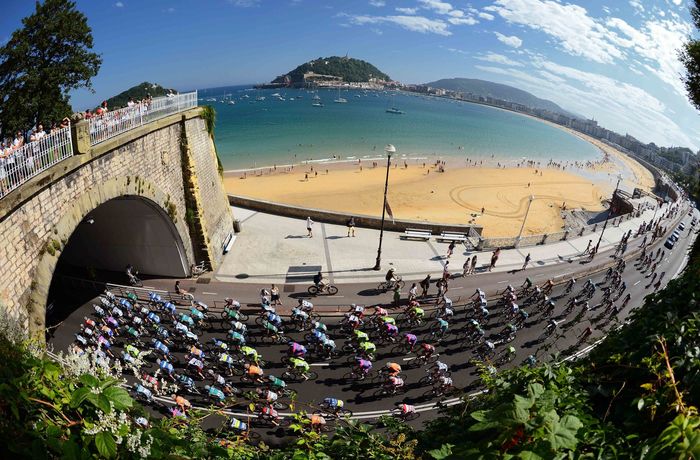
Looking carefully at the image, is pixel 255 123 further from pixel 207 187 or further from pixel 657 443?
pixel 657 443

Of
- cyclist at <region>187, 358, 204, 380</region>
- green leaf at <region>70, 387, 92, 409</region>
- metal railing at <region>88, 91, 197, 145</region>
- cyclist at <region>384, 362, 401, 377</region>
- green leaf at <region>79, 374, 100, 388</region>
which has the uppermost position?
metal railing at <region>88, 91, 197, 145</region>

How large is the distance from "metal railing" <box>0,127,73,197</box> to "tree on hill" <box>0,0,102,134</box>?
8.91 metres

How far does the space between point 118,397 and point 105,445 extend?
0.34 meters

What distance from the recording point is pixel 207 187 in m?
21.7

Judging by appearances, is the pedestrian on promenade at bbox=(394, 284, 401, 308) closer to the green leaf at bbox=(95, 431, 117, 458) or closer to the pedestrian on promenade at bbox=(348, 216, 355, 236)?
the pedestrian on promenade at bbox=(348, 216, 355, 236)

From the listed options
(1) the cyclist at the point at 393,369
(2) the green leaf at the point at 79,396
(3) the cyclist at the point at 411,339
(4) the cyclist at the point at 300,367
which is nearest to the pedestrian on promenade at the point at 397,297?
(3) the cyclist at the point at 411,339

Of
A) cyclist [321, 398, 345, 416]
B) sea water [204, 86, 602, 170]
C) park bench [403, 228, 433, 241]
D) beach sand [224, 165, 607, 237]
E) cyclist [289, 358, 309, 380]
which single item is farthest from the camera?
sea water [204, 86, 602, 170]

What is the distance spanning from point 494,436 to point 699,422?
1247 millimetres

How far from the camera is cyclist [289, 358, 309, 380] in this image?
1290 centimetres

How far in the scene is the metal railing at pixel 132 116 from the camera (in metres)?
13.1

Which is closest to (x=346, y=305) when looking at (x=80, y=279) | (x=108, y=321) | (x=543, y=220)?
(x=108, y=321)

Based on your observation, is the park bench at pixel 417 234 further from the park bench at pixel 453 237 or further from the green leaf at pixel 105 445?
the green leaf at pixel 105 445

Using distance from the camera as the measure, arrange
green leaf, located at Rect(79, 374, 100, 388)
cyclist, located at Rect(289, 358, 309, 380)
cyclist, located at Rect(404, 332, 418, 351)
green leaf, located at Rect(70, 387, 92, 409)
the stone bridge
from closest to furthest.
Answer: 1. green leaf, located at Rect(70, 387, 92, 409)
2. green leaf, located at Rect(79, 374, 100, 388)
3. the stone bridge
4. cyclist, located at Rect(289, 358, 309, 380)
5. cyclist, located at Rect(404, 332, 418, 351)

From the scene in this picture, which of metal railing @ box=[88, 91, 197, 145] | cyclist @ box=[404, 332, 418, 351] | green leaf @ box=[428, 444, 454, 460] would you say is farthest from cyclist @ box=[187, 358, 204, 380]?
green leaf @ box=[428, 444, 454, 460]
